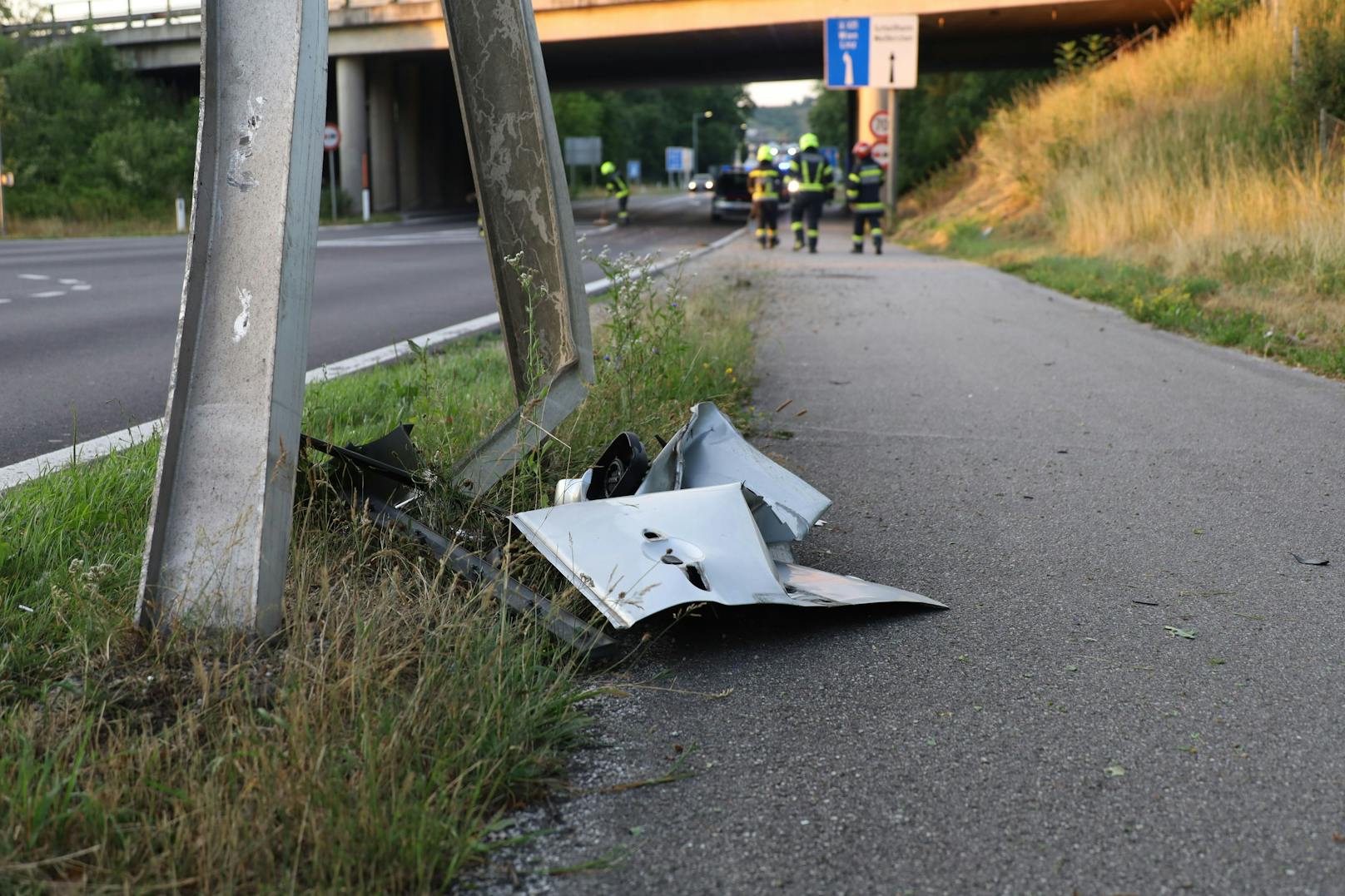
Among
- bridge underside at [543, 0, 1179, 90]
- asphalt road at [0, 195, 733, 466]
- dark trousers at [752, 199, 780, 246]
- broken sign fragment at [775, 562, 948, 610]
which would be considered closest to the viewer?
broken sign fragment at [775, 562, 948, 610]

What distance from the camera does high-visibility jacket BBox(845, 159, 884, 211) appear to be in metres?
21.5

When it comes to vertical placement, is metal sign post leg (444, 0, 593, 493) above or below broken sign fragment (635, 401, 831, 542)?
above

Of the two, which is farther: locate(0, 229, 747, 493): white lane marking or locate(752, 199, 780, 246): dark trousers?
locate(752, 199, 780, 246): dark trousers

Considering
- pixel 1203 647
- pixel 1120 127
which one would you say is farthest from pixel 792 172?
pixel 1203 647

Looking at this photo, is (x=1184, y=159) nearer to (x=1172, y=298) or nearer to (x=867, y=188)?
(x=867, y=188)

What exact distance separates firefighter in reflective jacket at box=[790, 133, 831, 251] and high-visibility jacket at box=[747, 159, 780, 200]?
70 centimetres

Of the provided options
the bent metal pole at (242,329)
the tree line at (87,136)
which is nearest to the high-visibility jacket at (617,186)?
the tree line at (87,136)

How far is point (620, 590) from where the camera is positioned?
3.01 meters

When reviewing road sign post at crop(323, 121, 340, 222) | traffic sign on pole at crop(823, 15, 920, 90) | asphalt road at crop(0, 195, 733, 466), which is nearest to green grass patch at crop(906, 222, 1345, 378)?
asphalt road at crop(0, 195, 733, 466)

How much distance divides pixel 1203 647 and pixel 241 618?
2.18 metres

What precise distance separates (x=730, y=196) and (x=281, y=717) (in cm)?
4247

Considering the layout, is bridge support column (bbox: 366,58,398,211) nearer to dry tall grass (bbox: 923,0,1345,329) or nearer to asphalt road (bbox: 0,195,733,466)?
asphalt road (bbox: 0,195,733,466)

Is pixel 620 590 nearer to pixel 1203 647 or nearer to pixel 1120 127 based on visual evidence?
pixel 1203 647

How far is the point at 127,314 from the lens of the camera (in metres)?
10.2
